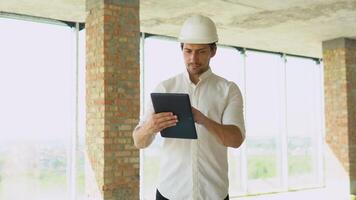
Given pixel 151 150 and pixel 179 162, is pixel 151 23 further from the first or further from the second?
pixel 179 162

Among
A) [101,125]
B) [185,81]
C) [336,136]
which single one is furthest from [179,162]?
[336,136]

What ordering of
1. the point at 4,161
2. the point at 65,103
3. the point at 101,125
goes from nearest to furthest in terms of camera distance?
the point at 101,125 < the point at 4,161 < the point at 65,103

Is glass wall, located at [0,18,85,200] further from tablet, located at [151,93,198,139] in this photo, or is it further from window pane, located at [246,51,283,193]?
tablet, located at [151,93,198,139]

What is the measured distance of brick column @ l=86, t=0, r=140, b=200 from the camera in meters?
5.46

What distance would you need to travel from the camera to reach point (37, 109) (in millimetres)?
6992

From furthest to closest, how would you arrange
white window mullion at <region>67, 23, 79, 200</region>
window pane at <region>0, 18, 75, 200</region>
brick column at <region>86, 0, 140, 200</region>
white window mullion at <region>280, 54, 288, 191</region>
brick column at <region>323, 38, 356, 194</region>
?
white window mullion at <region>280, 54, 288, 191</region>, brick column at <region>323, 38, 356, 194</region>, white window mullion at <region>67, 23, 79, 200</region>, window pane at <region>0, 18, 75, 200</region>, brick column at <region>86, 0, 140, 200</region>

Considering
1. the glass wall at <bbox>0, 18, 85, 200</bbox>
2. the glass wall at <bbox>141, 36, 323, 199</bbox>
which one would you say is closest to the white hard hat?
the glass wall at <bbox>0, 18, 85, 200</bbox>

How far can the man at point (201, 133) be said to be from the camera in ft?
6.40

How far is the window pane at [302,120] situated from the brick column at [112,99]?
6.07 m

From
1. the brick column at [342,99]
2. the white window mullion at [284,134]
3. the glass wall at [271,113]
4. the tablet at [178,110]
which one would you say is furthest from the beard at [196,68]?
the white window mullion at [284,134]

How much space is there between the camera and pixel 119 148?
5566mm

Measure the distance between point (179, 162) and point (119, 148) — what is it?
3679 millimetres

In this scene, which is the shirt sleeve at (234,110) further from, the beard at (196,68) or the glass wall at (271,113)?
the glass wall at (271,113)

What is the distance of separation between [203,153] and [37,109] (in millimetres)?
5507
